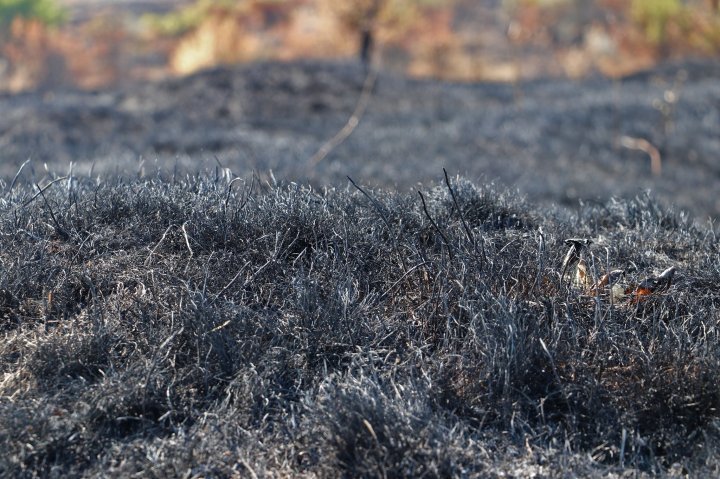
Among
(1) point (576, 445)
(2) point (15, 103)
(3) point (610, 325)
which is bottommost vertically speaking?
(2) point (15, 103)

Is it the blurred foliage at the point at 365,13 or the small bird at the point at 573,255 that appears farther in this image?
the blurred foliage at the point at 365,13

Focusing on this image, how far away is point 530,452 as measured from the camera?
264 cm

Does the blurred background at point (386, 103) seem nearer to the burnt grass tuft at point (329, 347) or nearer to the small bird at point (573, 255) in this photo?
the burnt grass tuft at point (329, 347)

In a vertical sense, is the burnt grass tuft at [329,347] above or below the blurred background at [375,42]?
above

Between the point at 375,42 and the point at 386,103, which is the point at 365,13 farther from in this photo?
the point at 386,103

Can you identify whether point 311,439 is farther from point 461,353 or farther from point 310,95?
point 310,95

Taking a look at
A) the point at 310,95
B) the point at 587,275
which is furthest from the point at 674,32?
the point at 587,275

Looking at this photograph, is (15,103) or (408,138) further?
(15,103)

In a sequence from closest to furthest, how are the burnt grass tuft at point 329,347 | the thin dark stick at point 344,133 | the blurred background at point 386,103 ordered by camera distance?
the burnt grass tuft at point 329,347 < the thin dark stick at point 344,133 < the blurred background at point 386,103

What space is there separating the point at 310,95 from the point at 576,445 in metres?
14.2

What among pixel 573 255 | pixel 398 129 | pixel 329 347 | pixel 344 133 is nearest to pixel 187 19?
pixel 398 129

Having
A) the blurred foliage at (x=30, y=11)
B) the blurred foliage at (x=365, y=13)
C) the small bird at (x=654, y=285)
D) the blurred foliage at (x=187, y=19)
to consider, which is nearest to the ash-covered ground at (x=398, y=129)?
the blurred foliage at (x=365, y=13)

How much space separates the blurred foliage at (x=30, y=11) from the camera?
80.9 feet

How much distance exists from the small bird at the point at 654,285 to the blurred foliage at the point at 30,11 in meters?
23.0
